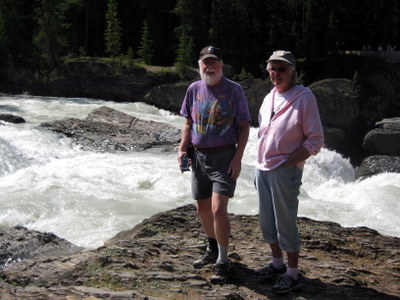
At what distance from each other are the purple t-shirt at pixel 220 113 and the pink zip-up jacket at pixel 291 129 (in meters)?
0.32

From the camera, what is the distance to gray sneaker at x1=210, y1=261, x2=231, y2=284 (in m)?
4.53

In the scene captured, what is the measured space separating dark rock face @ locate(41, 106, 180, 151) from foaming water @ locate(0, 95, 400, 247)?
2.19 ft

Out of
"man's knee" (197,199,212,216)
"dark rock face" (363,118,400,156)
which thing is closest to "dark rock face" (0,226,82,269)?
"man's knee" (197,199,212,216)

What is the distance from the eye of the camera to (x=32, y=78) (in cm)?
3494

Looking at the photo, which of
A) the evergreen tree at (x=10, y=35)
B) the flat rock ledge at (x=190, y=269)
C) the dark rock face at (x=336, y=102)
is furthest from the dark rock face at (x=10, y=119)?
the evergreen tree at (x=10, y=35)

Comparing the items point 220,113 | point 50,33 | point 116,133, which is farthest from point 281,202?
point 50,33

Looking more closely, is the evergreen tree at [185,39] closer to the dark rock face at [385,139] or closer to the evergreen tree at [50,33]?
the evergreen tree at [50,33]

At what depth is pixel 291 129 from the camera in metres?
4.20

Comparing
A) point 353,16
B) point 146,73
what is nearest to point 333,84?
point 146,73

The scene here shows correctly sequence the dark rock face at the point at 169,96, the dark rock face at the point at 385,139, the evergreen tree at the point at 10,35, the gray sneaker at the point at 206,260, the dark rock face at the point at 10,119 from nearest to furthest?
the gray sneaker at the point at 206,260
the dark rock face at the point at 10,119
the dark rock face at the point at 385,139
the dark rock face at the point at 169,96
the evergreen tree at the point at 10,35

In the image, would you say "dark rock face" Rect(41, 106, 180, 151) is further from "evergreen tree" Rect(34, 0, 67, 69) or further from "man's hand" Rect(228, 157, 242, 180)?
"evergreen tree" Rect(34, 0, 67, 69)

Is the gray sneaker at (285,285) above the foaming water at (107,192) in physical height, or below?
above

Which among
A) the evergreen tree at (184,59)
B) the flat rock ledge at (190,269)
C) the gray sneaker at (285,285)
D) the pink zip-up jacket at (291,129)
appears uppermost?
the evergreen tree at (184,59)

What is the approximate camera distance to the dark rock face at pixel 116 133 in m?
18.0
